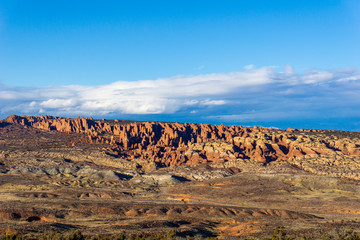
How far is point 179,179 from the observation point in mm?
138875

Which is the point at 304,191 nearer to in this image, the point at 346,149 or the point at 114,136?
the point at 346,149

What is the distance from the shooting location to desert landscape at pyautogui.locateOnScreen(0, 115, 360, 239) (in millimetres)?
68188

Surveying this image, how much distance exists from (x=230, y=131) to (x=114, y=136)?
55.6 metres

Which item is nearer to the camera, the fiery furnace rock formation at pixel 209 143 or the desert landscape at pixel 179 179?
the desert landscape at pixel 179 179

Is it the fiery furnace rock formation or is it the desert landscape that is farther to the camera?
the fiery furnace rock formation

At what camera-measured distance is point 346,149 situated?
144500 millimetres

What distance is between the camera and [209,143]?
164750 mm

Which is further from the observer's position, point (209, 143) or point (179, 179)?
point (209, 143)

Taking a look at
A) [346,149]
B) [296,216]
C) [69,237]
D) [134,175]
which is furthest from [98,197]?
[346,149]

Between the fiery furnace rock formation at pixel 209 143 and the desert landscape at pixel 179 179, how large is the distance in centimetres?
49

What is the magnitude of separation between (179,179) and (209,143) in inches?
1221

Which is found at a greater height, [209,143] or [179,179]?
[209,143]

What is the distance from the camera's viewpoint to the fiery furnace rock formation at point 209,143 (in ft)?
489

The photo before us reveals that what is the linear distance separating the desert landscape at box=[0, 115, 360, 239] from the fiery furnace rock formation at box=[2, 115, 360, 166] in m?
0.49
